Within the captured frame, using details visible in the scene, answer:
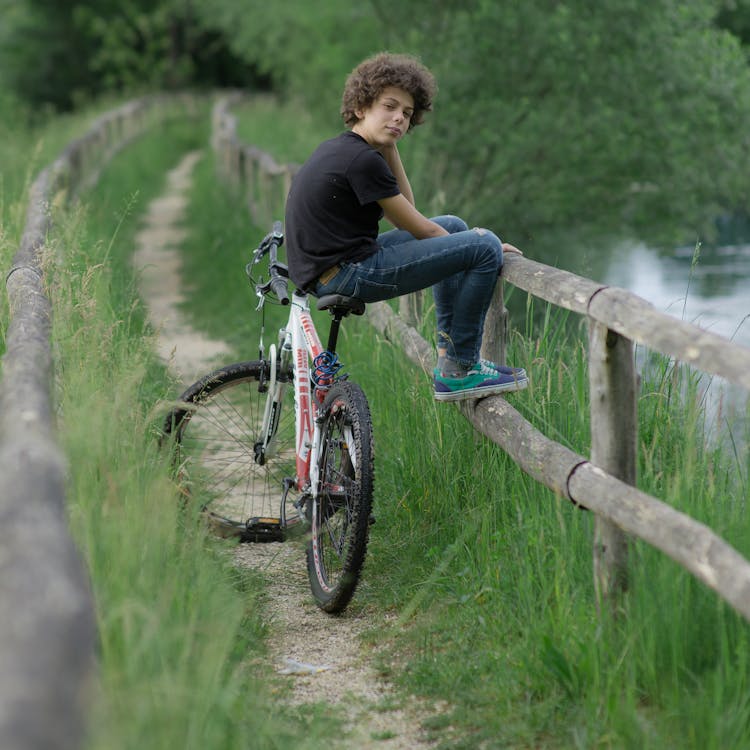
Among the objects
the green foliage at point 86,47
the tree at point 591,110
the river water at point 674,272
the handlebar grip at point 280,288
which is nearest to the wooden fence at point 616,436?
the handlebar grip at point 280,288

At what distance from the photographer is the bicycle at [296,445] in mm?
4105

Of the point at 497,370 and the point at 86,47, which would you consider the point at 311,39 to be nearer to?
the point at 497,370

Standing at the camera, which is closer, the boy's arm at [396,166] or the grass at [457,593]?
the grass at [457,593]

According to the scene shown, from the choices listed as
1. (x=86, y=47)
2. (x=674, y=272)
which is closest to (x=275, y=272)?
(x=674, y=272)

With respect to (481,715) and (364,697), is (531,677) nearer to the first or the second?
(481,715)

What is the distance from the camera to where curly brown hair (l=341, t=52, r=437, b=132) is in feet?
13.7

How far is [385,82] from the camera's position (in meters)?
4.17

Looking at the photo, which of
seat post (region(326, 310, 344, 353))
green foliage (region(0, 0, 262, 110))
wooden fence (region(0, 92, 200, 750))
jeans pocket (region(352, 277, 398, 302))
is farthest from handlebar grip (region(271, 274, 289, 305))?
green foliage (region(0, 0, 262, 110))

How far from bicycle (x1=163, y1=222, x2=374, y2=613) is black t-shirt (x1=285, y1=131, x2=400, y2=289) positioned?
0.55 ft

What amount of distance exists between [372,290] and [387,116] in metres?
0.61

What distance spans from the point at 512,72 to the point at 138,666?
12600mm

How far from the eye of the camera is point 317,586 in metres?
4.32

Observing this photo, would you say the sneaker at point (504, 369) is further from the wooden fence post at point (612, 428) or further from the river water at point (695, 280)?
the river water at point (695, 280)

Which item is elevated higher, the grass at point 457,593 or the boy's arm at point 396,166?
the boy's arm at point 396,166
